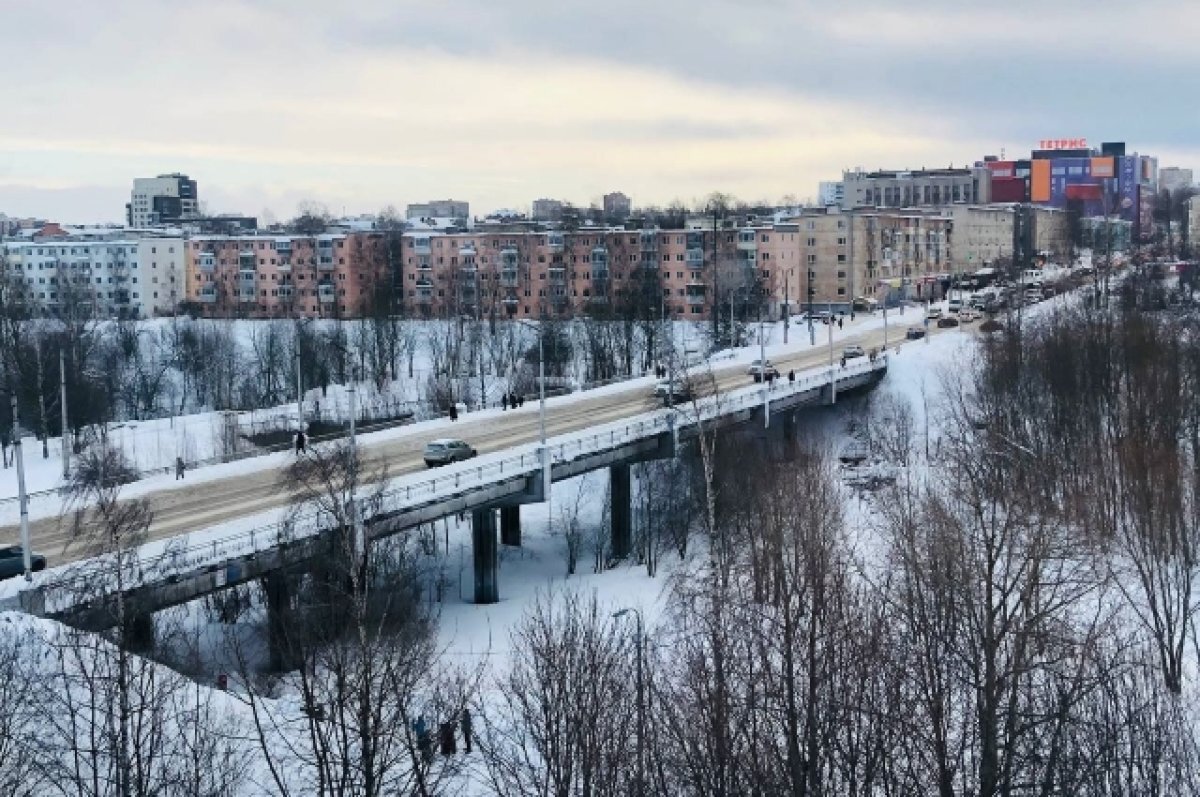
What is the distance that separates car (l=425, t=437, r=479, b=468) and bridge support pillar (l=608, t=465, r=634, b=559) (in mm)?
7275

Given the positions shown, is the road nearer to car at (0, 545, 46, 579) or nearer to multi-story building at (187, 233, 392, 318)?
car at (0, 545, 46, 579)

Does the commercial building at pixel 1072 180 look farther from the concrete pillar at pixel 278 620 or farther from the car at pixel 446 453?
the concrete pillar at pixel 278 620

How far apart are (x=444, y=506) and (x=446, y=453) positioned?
15.1 feet

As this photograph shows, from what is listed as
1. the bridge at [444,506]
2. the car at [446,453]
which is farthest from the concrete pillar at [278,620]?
Answer: the car at [446,453]

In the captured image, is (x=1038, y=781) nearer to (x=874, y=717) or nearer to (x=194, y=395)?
(x=874, y=717)

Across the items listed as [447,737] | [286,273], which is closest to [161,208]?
[286,273]

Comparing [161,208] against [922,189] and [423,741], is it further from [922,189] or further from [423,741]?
[423,741]

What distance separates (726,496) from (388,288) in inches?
2567

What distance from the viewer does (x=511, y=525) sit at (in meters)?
45.7

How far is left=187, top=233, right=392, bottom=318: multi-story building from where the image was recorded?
10338cm

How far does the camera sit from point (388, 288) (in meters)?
101

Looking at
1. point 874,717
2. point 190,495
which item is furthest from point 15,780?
point 190,495

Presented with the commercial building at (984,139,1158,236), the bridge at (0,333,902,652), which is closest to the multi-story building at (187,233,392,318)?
the bridge at (0,333,902,652)

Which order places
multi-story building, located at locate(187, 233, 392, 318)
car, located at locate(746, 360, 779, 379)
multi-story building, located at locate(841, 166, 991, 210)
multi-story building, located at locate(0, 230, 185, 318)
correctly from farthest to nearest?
multi-story building, located at locate(841, 166, 991, 210) → multi-story building, located at locate(0, 230, 185, 318) → multi-story building, located at locate(187, 233, 392, 318) → car, located at locate(746, 360, 779, 379)
